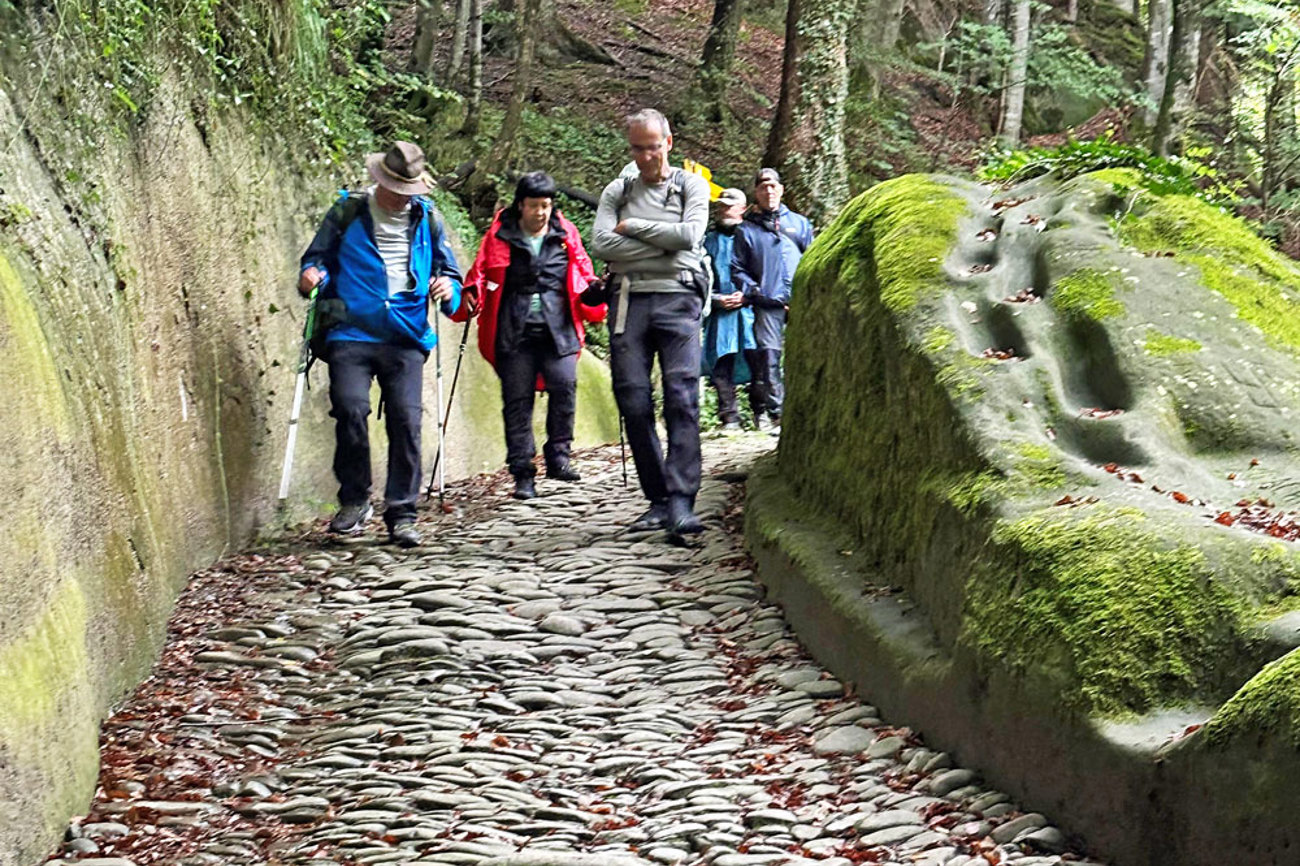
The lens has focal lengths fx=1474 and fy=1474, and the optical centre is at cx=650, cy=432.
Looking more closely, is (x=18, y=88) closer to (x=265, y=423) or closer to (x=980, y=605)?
(x=265, y=423)

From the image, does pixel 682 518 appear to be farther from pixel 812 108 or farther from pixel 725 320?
pixel 812 108

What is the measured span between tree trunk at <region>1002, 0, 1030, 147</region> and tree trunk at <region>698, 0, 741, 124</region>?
4422mm

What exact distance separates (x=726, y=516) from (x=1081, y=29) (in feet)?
82.8

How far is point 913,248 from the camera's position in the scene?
759 centimetres

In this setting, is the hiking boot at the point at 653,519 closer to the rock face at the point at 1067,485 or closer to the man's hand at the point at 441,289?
the rock face at the point at 1067,485

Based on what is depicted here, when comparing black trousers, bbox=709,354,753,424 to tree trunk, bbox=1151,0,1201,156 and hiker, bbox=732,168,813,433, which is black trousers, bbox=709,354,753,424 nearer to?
hiker, bbox=732,168,813,433

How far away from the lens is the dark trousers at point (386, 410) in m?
9.39

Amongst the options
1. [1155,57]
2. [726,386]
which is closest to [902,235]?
[726,386]

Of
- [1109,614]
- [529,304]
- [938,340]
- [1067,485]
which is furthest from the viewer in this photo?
[529,304]

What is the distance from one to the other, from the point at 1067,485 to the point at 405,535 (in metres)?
4.90

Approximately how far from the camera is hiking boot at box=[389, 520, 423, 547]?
9.48 m

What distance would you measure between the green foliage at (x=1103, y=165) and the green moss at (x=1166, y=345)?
126 centimetres

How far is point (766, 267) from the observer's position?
13047 mm

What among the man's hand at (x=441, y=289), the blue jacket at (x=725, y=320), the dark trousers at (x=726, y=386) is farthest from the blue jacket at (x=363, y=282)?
the dark trousers at (x=726, y=386)
